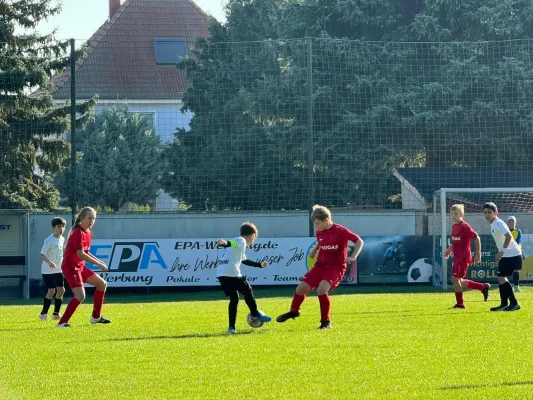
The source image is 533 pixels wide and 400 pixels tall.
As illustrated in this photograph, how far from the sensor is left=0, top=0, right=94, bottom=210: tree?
29875 millimetres

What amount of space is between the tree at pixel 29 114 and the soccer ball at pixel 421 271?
10389 millimetres

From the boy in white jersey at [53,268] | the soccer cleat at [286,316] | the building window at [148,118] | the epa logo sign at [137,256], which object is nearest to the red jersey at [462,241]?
the soccer cleat at [286,316]

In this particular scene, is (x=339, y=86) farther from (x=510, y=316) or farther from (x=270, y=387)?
(x=270, y=387)

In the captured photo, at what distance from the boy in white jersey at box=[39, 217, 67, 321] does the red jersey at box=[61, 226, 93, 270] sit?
2213mm

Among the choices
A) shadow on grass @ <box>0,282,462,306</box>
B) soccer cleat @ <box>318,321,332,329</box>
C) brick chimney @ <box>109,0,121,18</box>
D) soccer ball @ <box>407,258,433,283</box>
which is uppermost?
brick chimney @ <box>109,0,121,18</box>

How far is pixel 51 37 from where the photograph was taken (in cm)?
3156

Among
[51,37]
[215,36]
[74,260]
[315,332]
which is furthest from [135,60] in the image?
[315,332]

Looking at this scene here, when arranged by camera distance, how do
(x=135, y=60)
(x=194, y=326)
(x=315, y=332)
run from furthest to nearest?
(x=135, y=60) → (x=194, y=326) → (x=315, y=332)

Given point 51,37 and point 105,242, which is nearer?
point 105,242

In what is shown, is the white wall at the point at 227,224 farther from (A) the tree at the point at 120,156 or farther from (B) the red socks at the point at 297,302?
(B) the red socks at the point at 297,302

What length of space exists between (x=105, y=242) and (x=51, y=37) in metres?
7.21

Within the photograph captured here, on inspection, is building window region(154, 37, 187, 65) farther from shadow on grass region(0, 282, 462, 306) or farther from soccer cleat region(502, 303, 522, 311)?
soccer cleat region(502, 303, 522, 311)

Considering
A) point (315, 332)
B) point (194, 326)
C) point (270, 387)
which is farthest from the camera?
point (194, 326)

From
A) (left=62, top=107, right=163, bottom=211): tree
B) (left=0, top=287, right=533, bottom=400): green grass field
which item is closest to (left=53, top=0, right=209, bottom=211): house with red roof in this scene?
(left=62, top=107, right=163, bottom=211): tree
